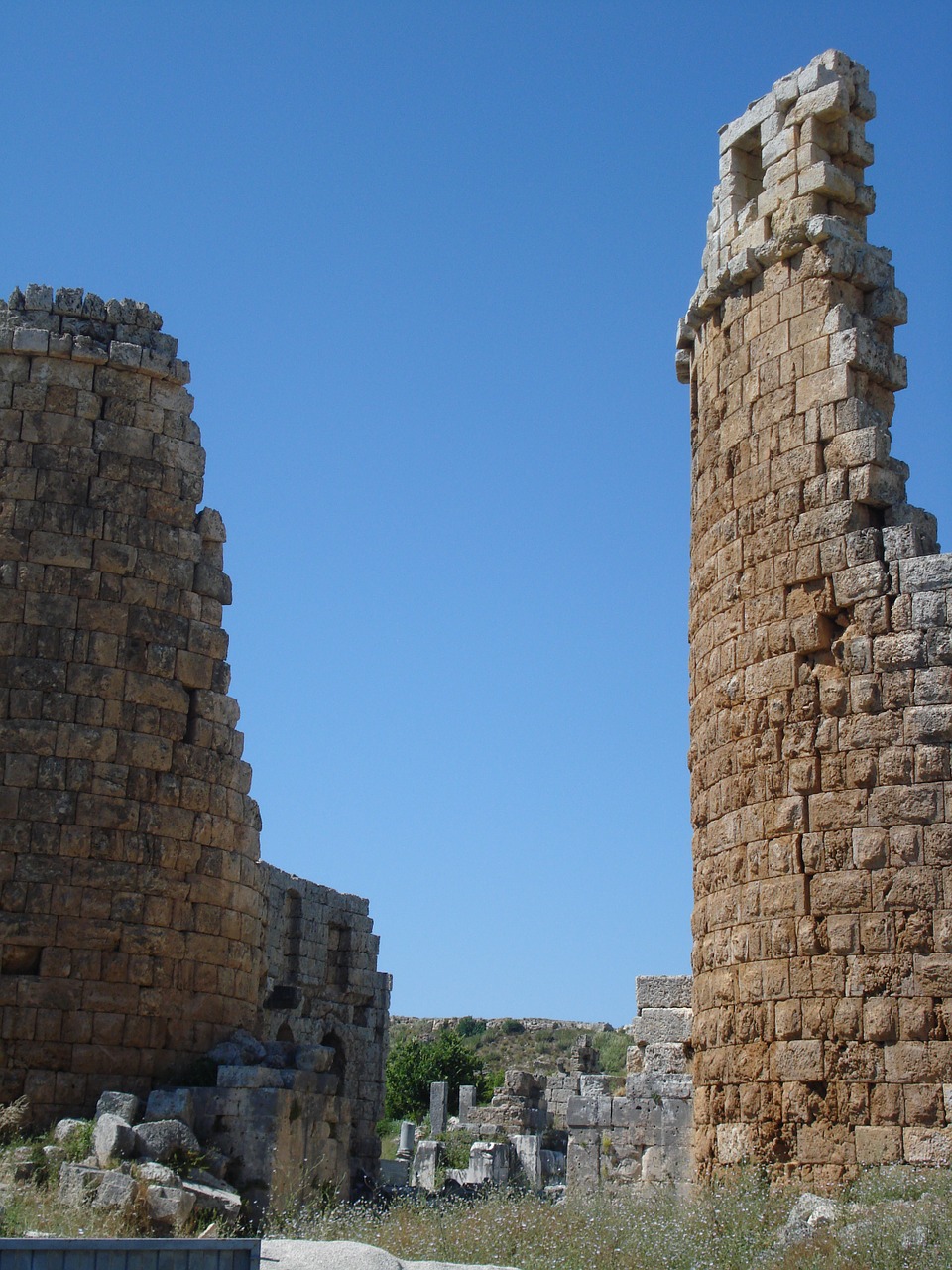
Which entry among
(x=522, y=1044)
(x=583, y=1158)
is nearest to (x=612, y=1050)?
(x=522, y=1044)

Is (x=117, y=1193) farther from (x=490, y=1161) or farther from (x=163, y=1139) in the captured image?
(x=490, y=1161)

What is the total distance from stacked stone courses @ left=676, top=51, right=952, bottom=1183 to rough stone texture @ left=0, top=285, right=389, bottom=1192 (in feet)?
10.2

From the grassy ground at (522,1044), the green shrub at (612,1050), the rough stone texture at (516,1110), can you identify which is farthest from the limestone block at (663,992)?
the grassy ground at (522,1044)

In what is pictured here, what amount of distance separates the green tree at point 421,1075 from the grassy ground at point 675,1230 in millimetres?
27541

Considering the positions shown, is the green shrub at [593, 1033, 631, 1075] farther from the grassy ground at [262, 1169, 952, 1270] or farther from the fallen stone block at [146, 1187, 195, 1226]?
the fallen stone block at [146, 1187, 195, 1226]

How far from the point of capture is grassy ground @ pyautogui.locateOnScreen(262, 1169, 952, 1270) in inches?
328

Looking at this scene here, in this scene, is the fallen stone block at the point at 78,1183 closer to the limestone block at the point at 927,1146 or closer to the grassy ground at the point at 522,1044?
the limestone block at the point at 927,1146

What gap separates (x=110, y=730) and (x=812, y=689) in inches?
184

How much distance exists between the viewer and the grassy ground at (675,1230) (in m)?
8.33

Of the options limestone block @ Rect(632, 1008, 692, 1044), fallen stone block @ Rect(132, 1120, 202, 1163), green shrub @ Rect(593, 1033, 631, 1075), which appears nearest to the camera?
fallen stone block @ Rect(132, 1120, 202, 1163)

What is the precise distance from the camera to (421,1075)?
1487 inches

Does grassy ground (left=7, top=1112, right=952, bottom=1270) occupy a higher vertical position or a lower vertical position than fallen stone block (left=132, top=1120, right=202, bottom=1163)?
lower

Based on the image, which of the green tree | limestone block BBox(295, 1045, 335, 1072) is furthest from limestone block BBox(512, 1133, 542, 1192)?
the green tree

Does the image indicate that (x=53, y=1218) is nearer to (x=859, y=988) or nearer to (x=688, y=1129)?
(x=859, y=988)
